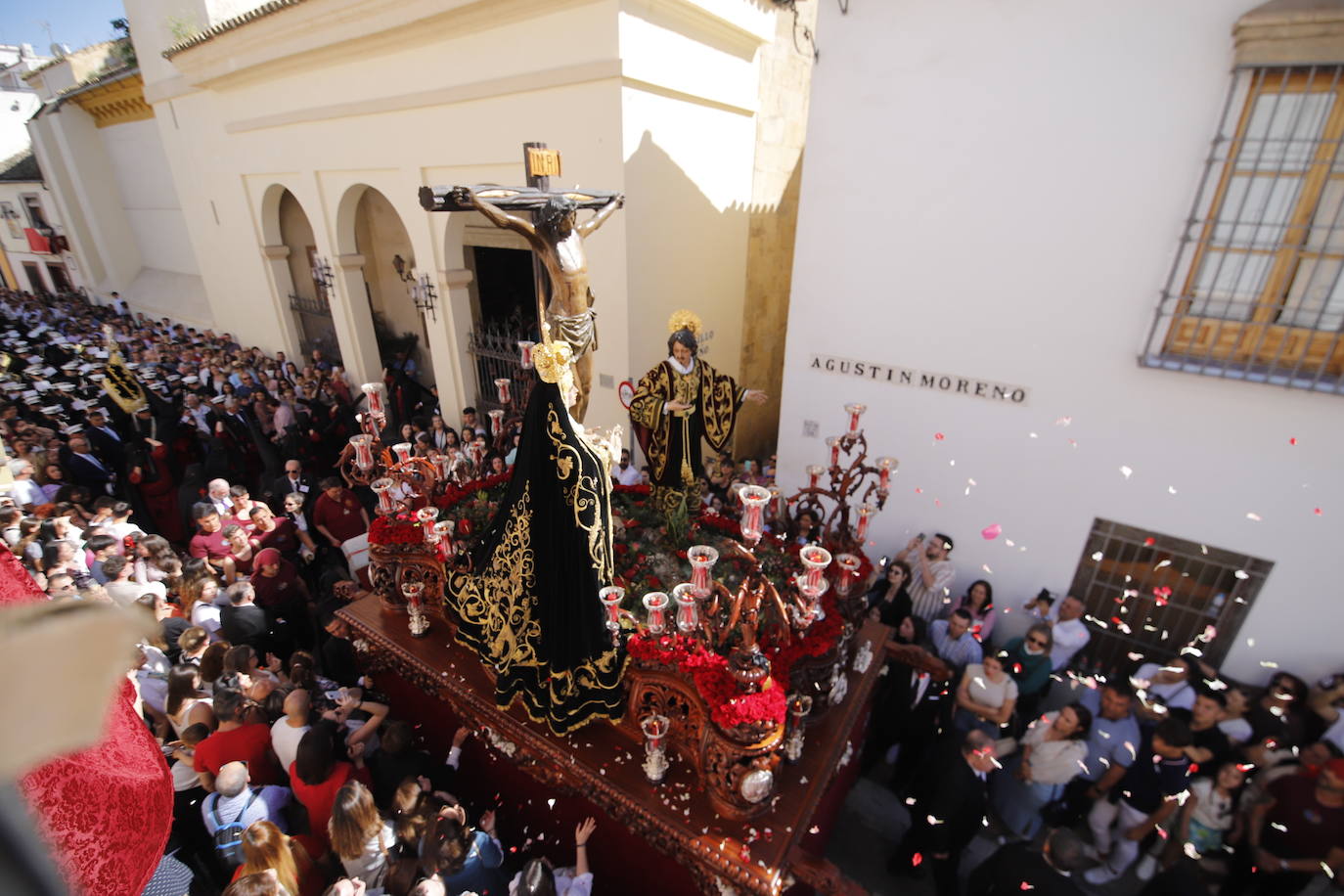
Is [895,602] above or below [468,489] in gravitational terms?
below

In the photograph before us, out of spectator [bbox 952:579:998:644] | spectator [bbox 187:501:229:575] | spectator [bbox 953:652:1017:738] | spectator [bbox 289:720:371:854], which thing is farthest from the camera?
spectator [bbox 187:501:229:575]

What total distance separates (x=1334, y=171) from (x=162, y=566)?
9489 mm

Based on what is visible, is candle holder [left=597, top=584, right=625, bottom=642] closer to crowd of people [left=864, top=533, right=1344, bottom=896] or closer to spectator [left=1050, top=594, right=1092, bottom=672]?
crowd of people [left=864, top=533, right=1344, bottom=896]

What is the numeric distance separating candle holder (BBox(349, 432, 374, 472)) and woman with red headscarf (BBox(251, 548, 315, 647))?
1.34 m

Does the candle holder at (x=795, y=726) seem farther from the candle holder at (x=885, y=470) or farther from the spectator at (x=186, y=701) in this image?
the spectator at (x=186, y=701)

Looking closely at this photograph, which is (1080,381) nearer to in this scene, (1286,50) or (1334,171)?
(1334,171)

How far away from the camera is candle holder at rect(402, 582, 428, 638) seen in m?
4.97

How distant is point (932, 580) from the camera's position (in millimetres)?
5848

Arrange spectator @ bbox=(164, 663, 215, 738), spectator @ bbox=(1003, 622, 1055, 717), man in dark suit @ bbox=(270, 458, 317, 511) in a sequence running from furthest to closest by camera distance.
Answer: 1. man in dark suit @ bbox=(270, 458, 317, 511)
2. spectator @ bbox=(1003, 622, 1055, 717)
3. spectator @ bbox=(164, 663, 215, 738)

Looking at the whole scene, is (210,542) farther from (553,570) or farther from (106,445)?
(553,570)

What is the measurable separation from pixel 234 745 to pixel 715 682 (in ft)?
9.44

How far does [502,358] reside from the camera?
30.7 ft

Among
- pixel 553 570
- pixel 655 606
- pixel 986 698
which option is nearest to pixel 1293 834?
pixel 986 698

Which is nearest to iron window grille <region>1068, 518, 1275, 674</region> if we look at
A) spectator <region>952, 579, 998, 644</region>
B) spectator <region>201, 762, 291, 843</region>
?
spectator <region>952, 579, 998, 644</region>
